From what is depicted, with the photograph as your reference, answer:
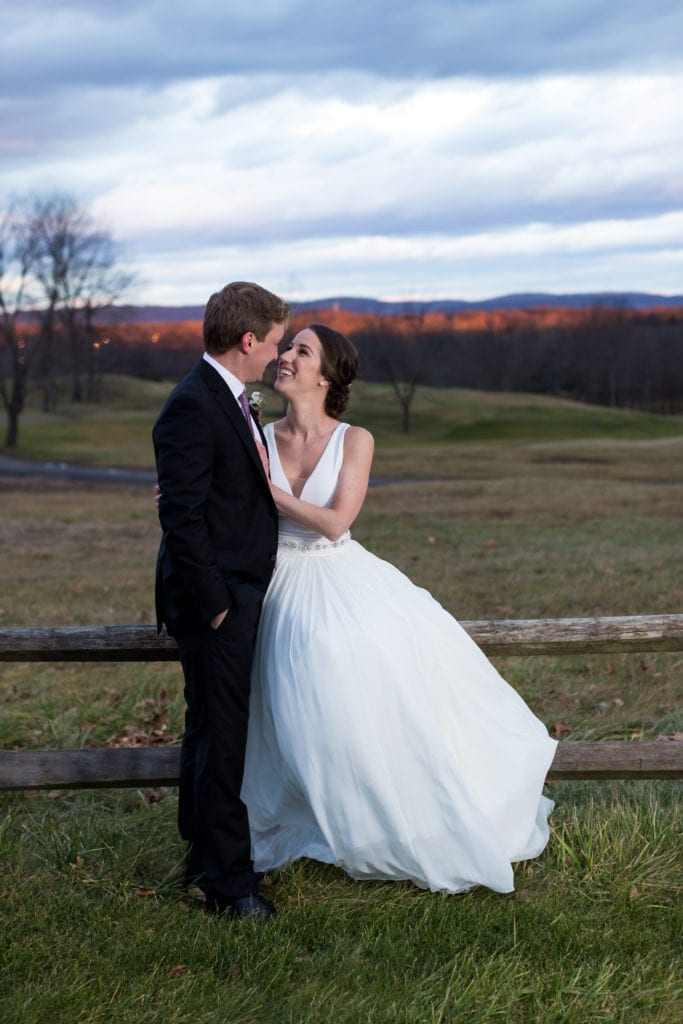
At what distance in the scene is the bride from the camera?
441cm

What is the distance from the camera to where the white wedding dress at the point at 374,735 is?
441 cm

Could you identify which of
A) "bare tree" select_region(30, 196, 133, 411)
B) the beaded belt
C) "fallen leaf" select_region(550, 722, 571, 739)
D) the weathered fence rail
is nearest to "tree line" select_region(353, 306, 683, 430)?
"bare tree" select_region(30, 196, 133, 411)

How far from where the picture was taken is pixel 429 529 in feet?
67.2

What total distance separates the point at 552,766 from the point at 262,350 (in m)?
2.47

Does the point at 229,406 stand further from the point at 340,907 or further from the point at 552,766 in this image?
the point at 552,766

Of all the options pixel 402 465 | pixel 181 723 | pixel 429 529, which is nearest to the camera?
pixel 181 723

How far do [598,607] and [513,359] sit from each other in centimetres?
10667

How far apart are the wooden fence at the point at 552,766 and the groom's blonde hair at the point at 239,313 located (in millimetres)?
1516

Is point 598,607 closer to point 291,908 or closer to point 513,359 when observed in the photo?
point 291,908

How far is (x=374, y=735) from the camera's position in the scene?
440 cm

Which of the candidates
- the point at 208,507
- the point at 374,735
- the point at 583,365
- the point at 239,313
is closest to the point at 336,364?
the point at 239,313

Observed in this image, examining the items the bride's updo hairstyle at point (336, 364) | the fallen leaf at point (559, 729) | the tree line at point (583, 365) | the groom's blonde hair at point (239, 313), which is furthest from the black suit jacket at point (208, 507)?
the tree line at point (583, 365)

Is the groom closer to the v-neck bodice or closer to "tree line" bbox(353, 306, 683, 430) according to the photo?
the v-neck bodice

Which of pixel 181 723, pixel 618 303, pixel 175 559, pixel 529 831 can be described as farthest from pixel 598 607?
pixel 618 303
